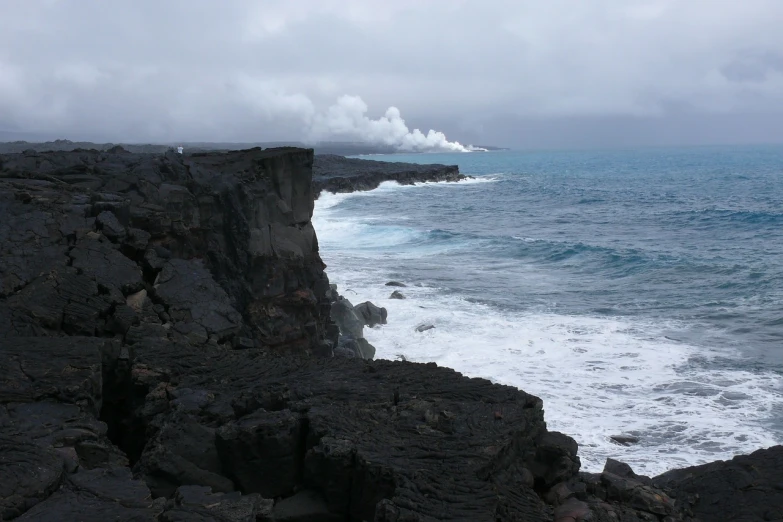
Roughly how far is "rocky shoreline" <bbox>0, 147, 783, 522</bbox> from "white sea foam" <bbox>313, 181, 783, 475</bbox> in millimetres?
3922

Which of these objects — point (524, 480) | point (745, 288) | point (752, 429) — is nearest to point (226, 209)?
point (524, 480)

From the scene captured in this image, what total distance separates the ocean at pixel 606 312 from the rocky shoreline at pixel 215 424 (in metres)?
4.74

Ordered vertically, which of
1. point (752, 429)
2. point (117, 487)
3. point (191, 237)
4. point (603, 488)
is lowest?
point (752, 429)

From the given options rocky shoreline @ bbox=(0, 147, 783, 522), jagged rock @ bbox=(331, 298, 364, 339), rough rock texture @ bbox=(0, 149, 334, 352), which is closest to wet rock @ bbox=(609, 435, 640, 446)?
rocky shoreline @ bbox=(0, 147, 783, 522)

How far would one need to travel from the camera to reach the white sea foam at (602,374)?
1213 cm

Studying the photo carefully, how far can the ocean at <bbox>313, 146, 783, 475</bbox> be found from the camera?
43.0ft

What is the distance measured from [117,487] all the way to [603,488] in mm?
4530

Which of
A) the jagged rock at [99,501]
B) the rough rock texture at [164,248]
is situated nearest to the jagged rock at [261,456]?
the jagged rock at [99,501]

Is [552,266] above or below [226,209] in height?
below

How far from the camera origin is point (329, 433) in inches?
250

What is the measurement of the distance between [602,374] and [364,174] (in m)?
66.7

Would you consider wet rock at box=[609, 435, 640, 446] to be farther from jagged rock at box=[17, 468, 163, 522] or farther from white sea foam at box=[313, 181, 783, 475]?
jagged rock at box=[17, 468, 163, 522]

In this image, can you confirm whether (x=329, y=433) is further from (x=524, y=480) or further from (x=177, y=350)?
(x=177, y=350)

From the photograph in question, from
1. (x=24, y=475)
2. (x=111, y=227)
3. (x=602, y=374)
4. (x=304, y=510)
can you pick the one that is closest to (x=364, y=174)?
(x=602, y=374)
